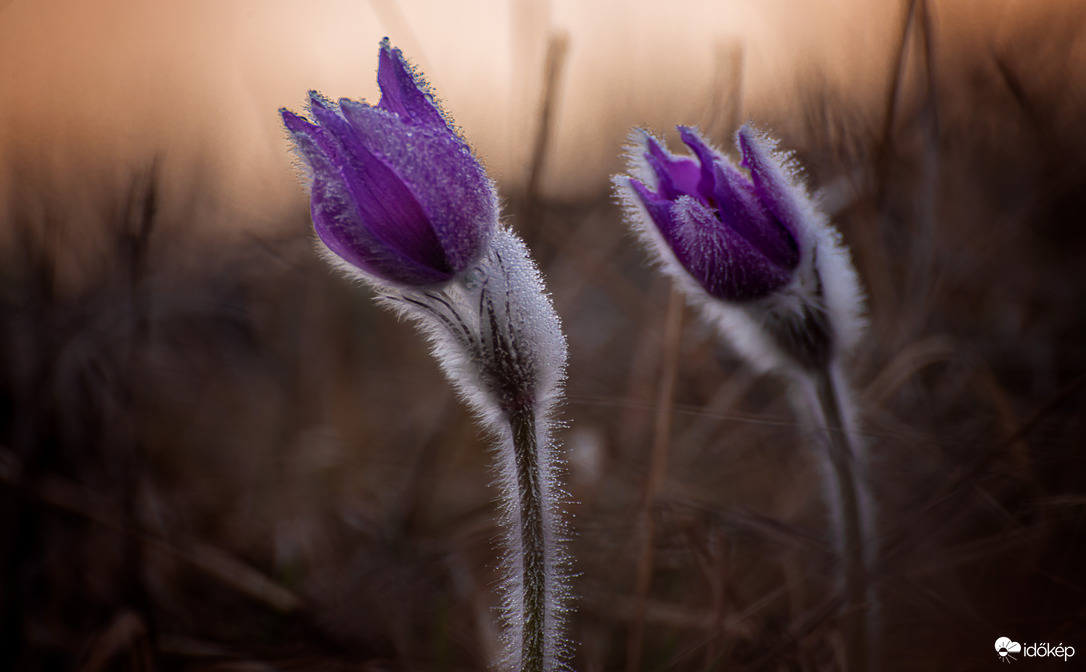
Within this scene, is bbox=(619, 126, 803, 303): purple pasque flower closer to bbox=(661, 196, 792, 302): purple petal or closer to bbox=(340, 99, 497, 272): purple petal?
bbox=(661, 196, 792, 302): purple petal

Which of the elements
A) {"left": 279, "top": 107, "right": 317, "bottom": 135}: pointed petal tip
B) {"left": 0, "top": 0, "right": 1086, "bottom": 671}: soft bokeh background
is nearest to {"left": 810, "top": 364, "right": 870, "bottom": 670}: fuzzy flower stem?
{"left": 0, "top": 0, "right": 1086, "bottom": 671}: soft bokeh background

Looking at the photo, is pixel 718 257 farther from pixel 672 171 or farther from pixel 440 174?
pixel 440 174

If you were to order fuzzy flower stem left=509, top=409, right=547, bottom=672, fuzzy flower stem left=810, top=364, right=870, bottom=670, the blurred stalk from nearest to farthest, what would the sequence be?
fuzzy flower stem left=509, top=409, right=547, bottom=672 < fuzzy flower stem left=810, top=364, right=870, bottom=670 < the blurred stalk

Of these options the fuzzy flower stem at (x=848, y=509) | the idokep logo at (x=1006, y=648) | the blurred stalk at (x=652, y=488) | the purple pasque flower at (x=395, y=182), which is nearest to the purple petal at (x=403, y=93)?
the purple pasque flower at (x=395, y=182)

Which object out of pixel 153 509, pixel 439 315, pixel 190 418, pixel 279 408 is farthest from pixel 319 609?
pixel 190 418

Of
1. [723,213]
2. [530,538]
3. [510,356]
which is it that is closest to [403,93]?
[510,356]

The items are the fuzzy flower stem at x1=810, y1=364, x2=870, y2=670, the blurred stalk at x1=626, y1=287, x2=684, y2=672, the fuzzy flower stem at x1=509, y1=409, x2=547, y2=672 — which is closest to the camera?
the fuzzy flower stem at x1=509, y1=409, x2=547, y2=672

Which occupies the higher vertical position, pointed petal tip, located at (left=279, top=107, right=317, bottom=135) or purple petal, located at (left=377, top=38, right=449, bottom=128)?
purple petal, located at (left=377, top=38, right=449, bottom=128)
